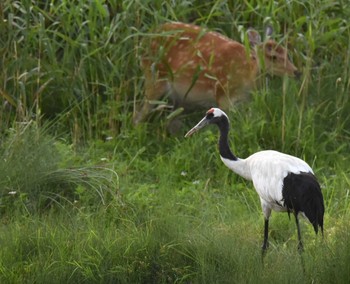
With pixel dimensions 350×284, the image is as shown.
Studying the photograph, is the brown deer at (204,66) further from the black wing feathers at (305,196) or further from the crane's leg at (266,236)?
the black wing feathers at (305,196)

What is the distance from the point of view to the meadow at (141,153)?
595 centimetres

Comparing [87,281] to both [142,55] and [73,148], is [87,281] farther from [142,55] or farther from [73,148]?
[142,55]

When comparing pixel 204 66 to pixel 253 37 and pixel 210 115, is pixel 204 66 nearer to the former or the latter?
pixel 253 37

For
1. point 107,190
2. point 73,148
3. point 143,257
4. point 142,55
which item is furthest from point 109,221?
point 142,55

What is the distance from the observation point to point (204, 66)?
871 cm

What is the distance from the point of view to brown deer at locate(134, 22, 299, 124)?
8.51 meters

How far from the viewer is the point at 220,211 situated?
7.07 meters

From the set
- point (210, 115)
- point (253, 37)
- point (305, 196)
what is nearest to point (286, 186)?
point (305, 196)

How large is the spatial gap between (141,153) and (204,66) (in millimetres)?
984

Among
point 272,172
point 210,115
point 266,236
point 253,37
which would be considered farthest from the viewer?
point 253,37

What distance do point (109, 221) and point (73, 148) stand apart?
4.19 feet

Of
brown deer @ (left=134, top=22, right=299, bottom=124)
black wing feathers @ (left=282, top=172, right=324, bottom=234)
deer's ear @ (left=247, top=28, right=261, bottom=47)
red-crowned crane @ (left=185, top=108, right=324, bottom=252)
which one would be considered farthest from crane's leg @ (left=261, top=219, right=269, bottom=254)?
deer's ear @ (left=247, top=28, right=261, bottom=47)

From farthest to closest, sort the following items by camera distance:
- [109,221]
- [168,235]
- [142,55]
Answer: [142,55] < [109,221] < [168,235]

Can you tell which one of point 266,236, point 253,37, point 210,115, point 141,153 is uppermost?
point 210,115
